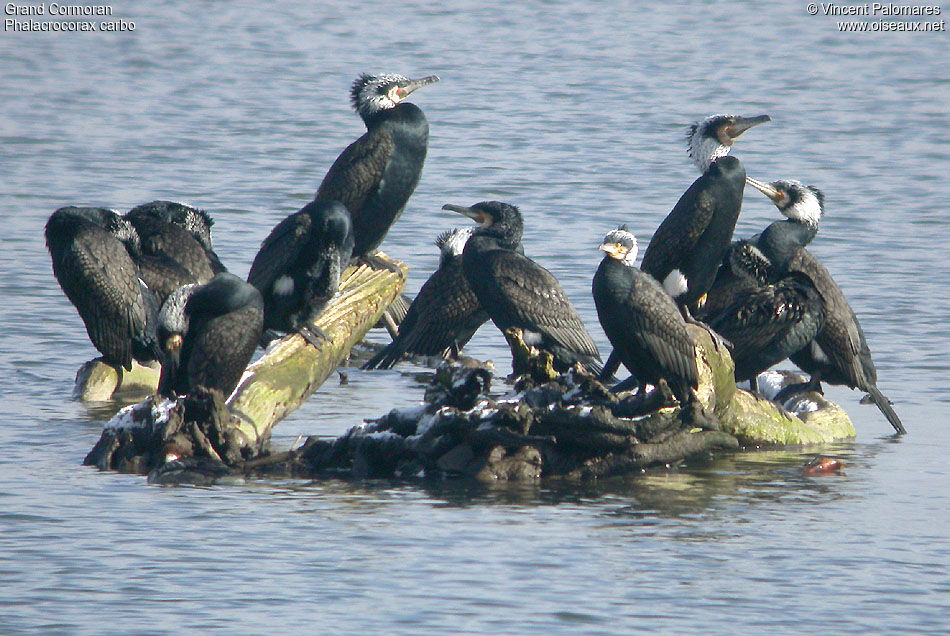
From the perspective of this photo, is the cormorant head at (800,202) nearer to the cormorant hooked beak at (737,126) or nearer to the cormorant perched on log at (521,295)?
the cormorant hooked beak at (737,126)

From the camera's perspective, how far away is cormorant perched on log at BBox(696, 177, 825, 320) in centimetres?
901

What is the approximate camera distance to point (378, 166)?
9719mm

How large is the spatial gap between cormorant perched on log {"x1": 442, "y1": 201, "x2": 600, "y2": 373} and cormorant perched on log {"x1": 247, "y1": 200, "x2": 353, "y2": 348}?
84cm

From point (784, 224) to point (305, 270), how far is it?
266 centimetres

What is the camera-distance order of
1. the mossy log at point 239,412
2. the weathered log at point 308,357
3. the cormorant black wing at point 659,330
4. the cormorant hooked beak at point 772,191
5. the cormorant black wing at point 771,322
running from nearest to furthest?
the mossy log at point 239,412, the cormorant black wing at point 659,330, the weathered log at point 308,357, the cormorant black wing at point 771,322, the cormorant hooked beak at point 772,191

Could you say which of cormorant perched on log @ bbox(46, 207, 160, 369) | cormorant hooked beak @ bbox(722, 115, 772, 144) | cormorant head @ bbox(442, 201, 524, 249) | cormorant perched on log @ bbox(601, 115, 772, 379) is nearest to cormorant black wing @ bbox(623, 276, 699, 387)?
cormorant perched on log @ bbox(601, 115, 772, 379)

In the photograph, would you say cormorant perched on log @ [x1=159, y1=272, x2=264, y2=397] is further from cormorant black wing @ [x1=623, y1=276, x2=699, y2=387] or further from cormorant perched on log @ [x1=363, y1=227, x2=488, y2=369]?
cormorant perched on log @ [x1=363, y1=227, x2=488, y2=369]

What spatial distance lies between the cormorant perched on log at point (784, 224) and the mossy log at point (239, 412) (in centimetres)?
199

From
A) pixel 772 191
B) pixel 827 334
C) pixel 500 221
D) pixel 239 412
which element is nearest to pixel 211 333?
pixel 239 412

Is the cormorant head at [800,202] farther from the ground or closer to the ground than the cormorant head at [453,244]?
farther from the ground

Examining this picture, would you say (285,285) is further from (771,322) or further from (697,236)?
(771,322)

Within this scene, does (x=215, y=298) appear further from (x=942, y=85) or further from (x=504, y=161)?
→ (x=942, y=85)

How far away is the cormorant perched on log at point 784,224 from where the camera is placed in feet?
29.6

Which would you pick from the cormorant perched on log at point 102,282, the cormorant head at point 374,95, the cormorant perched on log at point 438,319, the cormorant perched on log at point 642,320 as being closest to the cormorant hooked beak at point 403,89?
the cormorant head at point 374,95
